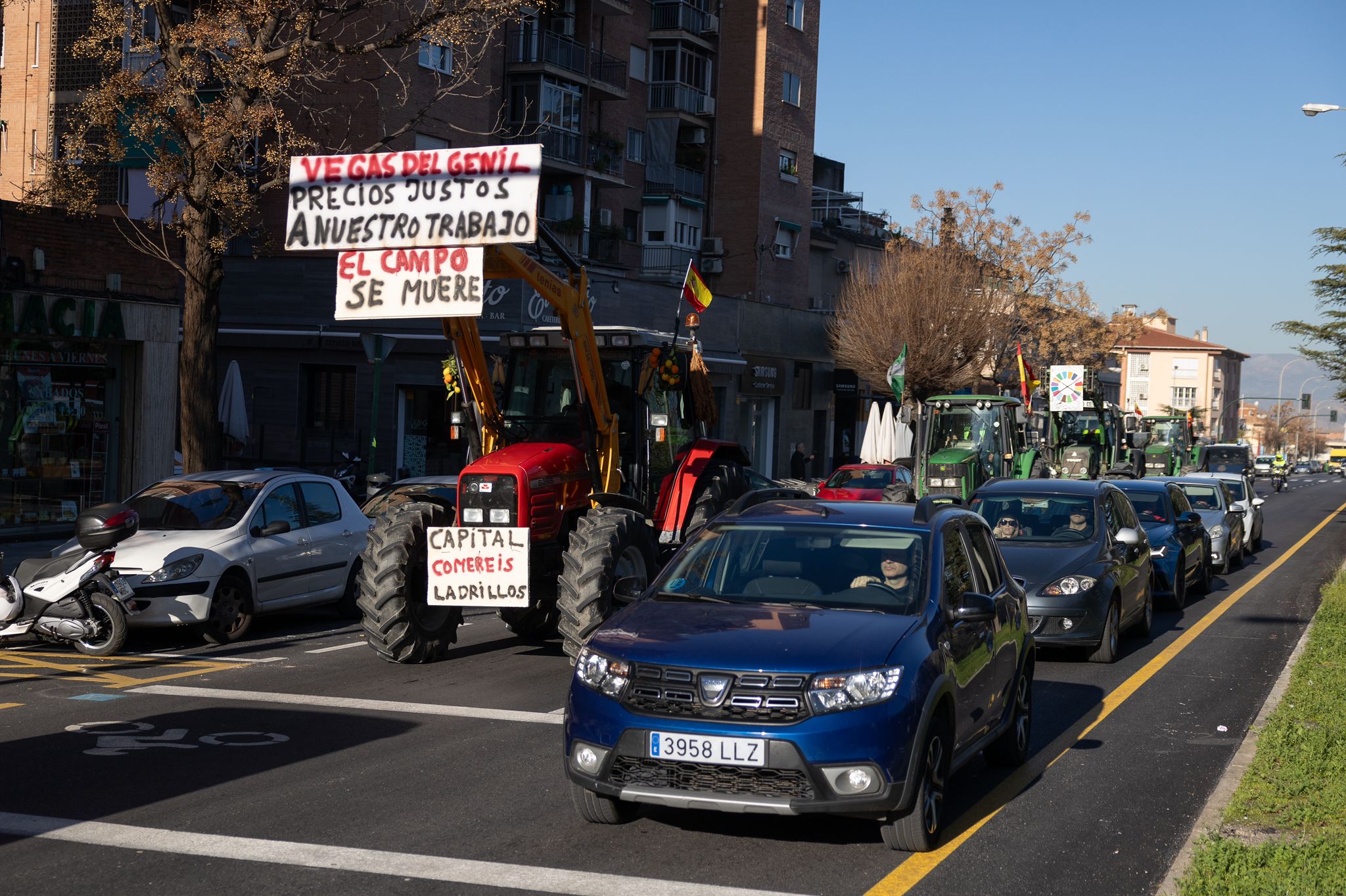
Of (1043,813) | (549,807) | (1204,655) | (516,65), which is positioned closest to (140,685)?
(549,807)

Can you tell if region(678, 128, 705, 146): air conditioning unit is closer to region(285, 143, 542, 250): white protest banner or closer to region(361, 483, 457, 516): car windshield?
region(361, 483, 457, 516): car windshield

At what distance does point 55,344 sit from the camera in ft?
69.1

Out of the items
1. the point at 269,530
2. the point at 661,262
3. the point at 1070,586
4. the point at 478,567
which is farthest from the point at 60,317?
the point at 661,262

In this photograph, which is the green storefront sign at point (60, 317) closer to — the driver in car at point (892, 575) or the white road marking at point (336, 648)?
the white road marking at point (336, 648)

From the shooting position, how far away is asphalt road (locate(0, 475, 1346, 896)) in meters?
5.95

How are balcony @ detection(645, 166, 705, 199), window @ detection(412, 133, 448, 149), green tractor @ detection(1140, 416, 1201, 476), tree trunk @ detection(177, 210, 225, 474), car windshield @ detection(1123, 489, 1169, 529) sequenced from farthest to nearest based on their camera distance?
green tractor @ detection(1140, 416, 1201, 476) → balcony @ detection(645, 166, 705, 199) → window @ detection(412, 133, 448, 149) → car windshield @ detection(1123, 489, 1169, 529) → tree trunk @ detection(177, 210, 225, 474)

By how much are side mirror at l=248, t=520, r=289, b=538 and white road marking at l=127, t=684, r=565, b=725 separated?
9.80ft

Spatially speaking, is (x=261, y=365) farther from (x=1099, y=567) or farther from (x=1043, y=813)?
(x=1043, y=813)

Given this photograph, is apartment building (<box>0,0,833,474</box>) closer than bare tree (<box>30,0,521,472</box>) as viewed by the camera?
No

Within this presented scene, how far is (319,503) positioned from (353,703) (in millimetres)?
5094

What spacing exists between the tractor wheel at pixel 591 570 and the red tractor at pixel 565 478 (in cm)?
1

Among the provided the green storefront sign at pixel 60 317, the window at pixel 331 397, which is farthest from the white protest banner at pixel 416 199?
the window at pixel 331 397

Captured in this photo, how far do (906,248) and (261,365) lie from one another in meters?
25.5

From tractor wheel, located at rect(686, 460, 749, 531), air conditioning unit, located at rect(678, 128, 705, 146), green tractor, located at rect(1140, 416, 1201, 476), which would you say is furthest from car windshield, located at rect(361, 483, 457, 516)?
air conditioning unit, located at rect(678, 128, 705, 146)
